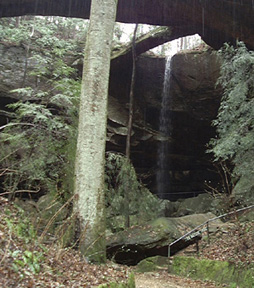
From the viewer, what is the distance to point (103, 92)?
5.59 metres

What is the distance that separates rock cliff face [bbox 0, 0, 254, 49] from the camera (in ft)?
34.2

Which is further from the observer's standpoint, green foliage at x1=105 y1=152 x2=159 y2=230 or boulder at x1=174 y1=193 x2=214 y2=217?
boulder at x1=174 y1=193 x2=214 y2=217

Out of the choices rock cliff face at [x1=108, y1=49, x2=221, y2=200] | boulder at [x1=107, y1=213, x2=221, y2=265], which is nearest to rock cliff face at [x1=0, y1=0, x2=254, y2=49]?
rock cliff face at [x1=108, y1=49, x2=221, y2=200]

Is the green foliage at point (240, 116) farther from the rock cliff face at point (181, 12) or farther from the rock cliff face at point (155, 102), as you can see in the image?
the rock cliff face at point (155, 102)

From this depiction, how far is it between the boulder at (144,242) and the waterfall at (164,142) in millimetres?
8831

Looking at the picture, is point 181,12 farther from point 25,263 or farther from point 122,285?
point 25,263

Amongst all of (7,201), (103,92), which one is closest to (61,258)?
(7,201)

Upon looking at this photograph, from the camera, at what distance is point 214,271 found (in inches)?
247

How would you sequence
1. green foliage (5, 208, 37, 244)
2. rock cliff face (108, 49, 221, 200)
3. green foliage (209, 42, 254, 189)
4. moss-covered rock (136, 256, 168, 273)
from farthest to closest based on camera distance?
rock cliff face (108, 49, 221, 200), moss-covered rock (136, 256, 168, 273), green foliage (209, 42, 254, 189), green foliage (5, 208, 37, 244)

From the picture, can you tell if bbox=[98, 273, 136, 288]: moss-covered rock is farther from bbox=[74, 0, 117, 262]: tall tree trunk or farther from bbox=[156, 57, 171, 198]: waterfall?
bbox=[156, 57, 171, 198]: waterfall

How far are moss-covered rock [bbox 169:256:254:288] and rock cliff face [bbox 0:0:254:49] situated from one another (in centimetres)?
827

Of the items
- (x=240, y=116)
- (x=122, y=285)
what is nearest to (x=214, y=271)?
(x=122, y=285)

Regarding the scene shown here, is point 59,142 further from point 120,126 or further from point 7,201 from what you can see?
point 120,126

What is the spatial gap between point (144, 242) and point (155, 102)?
995 cm
